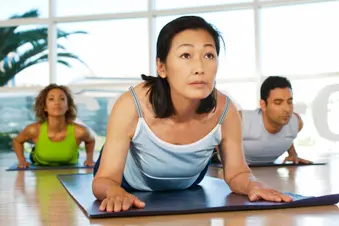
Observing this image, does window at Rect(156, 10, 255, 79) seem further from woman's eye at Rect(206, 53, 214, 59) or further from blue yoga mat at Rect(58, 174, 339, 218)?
woman's eye at Rect(206, 53, 214, 59)

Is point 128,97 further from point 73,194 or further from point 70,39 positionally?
point 70,39

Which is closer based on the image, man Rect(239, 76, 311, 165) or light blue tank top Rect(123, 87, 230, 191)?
light blue tank top Rect(123, 87, 230, 191)

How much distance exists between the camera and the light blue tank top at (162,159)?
185 centimetres

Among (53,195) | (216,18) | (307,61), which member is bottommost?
(53,195)

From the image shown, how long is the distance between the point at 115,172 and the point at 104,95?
15.9 ft

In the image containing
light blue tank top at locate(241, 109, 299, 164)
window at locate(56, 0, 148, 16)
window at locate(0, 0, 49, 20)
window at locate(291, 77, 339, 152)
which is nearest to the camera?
light blue tank top at locate(241, 109, 299, 164)

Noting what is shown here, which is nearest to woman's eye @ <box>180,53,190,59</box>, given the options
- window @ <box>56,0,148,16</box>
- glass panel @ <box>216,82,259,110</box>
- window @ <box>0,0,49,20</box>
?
glass panel @ <box>216,82,259,110</box>

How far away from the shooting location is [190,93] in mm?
1693

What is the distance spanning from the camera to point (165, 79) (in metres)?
1.84

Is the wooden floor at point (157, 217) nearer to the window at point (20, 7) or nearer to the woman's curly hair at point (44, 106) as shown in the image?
the woman's curly hair at point (44, 106)

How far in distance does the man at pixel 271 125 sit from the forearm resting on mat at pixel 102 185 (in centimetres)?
197

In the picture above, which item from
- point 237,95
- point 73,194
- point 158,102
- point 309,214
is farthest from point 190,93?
point 237,95

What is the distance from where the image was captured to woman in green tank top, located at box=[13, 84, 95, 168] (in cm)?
420

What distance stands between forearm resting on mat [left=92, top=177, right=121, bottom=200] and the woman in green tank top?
2.37 meters
